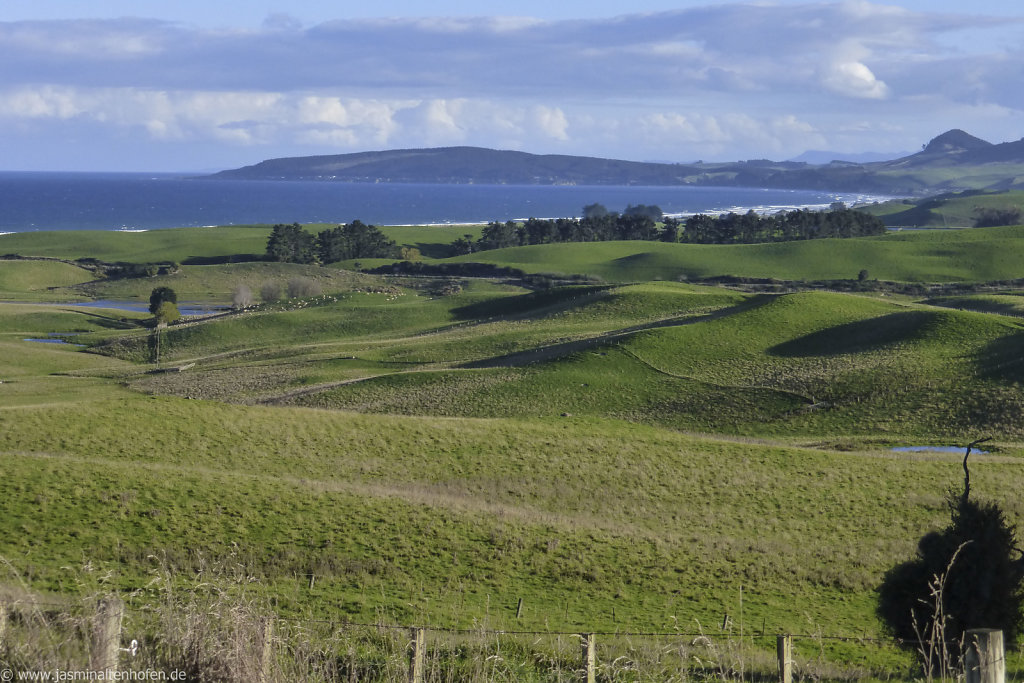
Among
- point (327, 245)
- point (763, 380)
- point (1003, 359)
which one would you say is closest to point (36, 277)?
point (327, 245)

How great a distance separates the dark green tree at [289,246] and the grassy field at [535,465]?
232ft

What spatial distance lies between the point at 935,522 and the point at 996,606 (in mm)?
15682

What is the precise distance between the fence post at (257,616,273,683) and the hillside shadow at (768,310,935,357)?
5878 cm

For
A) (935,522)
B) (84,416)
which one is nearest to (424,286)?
(84,416)

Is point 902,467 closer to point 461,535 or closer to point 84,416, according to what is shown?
point 461,535

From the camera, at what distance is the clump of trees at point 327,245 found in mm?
154500

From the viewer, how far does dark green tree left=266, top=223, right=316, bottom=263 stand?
154 m

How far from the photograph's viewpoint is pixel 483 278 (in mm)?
130750

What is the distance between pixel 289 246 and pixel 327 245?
6.58m

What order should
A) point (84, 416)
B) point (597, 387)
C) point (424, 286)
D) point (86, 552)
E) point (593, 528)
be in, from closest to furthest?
point (86, 552)
point (593, 528)
point (84, 416)
point (597, 387)
point (424, 286)

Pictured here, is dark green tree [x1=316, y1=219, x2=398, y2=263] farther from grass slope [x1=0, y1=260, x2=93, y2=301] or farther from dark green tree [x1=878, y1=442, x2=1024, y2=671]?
dark green tree [x1=878, y1=442, x2=1024, y2=671]

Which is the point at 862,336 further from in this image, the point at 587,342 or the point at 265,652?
the point at 265,652

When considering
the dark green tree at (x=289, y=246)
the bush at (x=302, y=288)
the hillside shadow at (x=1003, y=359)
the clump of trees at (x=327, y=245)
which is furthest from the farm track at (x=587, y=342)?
the clump of trees at (x=327, y=245)

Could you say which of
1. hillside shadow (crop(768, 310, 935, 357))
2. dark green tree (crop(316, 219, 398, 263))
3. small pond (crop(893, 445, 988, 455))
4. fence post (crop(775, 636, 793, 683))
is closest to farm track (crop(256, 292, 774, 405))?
hillside shadow (crop(768, 310, 935, 357))
